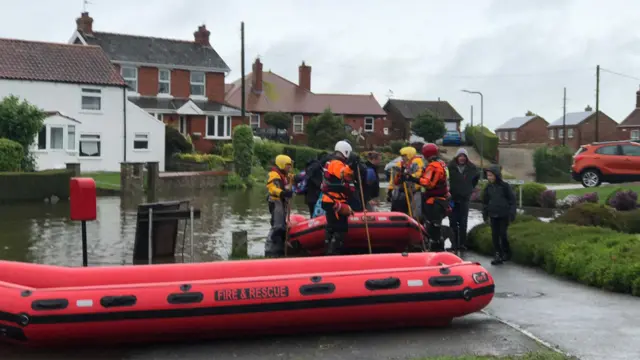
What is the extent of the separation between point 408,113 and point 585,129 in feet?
68.5

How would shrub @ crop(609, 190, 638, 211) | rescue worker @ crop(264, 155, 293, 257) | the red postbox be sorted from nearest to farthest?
the red postbox, rescue worker @ crop(264, 155, 293, 257), shrub @ crop(609, 190, 638, 211)

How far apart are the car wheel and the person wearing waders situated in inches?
647

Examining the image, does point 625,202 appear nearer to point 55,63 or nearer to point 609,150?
point 609,150

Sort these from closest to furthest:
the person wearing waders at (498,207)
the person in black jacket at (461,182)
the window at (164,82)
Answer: the person wearing waders at (498,207) → the person in black jacket at (461,182) → the window at (164,82)

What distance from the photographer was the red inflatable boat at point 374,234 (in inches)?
490

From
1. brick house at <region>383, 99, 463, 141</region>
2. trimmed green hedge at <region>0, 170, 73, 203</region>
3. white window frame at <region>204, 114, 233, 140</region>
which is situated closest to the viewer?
trimmed green hedge at <region>0, 170, 73, 203</region>

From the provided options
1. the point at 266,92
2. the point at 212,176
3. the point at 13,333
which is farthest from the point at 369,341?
the point at 266,92

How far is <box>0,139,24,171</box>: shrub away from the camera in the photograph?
25.2m

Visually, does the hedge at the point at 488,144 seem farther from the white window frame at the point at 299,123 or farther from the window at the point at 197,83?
the window at the point at 197,83

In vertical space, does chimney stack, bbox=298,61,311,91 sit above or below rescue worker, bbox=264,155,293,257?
above

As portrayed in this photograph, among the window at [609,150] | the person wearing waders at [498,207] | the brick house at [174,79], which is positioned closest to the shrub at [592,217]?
the person wearing waders at [498,207]

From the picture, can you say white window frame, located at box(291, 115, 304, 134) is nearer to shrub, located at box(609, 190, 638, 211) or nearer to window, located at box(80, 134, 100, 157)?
window, located at box(80, 134, 100, 157)

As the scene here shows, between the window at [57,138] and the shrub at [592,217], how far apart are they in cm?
2803

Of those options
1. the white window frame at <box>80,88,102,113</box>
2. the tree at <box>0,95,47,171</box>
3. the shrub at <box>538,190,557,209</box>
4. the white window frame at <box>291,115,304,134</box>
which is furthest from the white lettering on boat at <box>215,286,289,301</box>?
the white window frame at <box>291,115,304,134</box>
